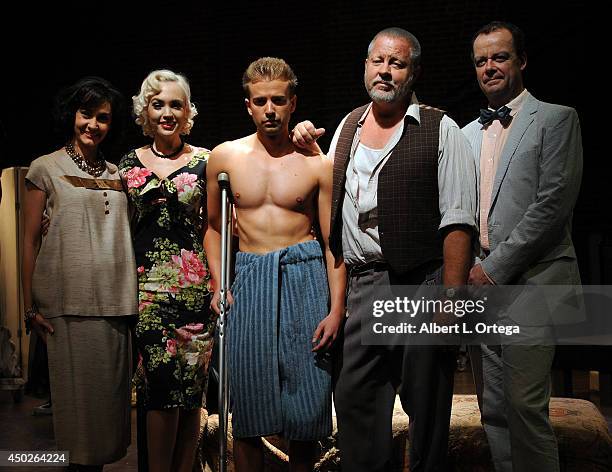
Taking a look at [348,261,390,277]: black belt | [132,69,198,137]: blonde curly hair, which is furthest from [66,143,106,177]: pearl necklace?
[348,261,390,277]: black belt

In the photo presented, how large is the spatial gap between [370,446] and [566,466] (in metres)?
1.16

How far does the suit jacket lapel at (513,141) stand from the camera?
2.93 m

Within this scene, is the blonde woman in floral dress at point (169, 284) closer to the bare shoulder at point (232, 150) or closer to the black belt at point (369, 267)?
the bare shoulder at point (232, 150)

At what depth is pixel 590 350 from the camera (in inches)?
185

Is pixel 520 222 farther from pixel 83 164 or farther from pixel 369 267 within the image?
pixel 83 164

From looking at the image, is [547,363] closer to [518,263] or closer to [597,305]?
[518,263]

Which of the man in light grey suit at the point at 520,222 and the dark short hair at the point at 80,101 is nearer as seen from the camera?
the man in light grey suit at the point at 520,222

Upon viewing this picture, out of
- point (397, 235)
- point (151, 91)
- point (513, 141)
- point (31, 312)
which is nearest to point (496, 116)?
point (513, 141)

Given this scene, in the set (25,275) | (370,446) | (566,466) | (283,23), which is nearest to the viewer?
(370,446)

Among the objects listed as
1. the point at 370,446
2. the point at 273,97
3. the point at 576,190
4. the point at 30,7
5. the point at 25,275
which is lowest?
the point at 370,446

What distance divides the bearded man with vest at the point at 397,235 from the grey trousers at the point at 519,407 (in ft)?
0.78

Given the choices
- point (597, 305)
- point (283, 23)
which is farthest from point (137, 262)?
point (283, 23)

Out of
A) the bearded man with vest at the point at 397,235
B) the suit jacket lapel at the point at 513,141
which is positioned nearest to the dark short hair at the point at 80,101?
the bearded man with vest at the point at 397,235

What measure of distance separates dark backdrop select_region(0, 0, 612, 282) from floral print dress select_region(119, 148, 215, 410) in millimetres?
2589
